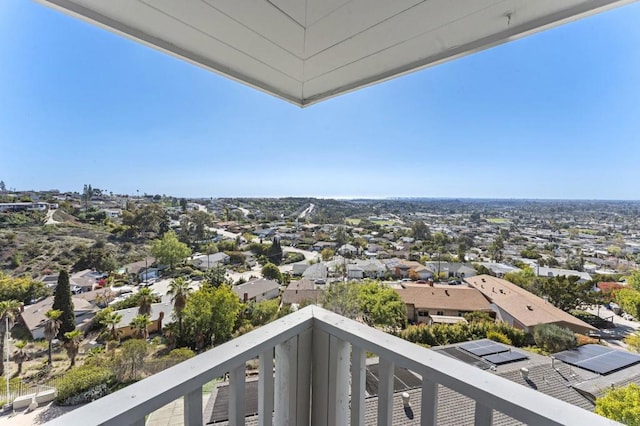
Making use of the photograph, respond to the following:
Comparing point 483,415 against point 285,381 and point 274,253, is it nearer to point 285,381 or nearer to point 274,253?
point 285,381

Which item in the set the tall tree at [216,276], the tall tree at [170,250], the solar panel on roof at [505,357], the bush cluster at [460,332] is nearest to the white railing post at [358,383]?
the bush cluster at [460,332]

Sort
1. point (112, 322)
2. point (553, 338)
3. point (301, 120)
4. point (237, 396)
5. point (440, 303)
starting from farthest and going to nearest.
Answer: point (301, 120) → point (440, 303) → point (553, 338) → point (112, 322) → point (237, 396)

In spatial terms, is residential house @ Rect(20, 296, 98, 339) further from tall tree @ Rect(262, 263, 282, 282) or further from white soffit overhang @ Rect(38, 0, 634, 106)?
white soffit overhang @ Rect(38, 0, 634, 106)

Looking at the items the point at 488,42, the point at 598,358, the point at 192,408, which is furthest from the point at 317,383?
the point at 488,42

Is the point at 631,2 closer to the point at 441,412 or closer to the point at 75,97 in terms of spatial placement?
the point at 441,412

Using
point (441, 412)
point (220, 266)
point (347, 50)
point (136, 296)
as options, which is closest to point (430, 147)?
point (347, 50)
